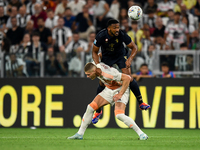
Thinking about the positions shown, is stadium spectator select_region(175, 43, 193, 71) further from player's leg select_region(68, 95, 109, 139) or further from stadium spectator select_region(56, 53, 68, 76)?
player's leg select_region(68, 95, 109, 139)

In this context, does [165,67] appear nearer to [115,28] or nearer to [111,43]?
[111,43]

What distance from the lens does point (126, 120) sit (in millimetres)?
8992

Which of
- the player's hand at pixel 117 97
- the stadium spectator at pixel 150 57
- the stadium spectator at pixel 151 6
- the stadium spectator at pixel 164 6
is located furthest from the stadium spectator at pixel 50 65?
the stadium spectator at pixel 164 6

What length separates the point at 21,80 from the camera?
14.0 metres

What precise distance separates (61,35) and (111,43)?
665cm

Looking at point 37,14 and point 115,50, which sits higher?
point 37,14

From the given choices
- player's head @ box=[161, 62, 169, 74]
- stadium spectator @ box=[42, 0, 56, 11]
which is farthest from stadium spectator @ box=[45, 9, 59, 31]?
player's head @ box=[161, 62, 169, 74]

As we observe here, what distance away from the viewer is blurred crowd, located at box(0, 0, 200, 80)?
13664 mm

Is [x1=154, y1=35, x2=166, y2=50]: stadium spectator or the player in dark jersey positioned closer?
the player in dark jersey

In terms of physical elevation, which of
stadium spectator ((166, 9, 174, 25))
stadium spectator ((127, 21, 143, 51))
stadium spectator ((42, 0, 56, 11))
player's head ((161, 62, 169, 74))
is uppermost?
stadium spectator ((42, 0, 56, 11))

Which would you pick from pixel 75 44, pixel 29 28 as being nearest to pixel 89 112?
pixel 75 44

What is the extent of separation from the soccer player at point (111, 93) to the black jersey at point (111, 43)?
1.05m

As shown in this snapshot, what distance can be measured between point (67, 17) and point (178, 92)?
597 centimetres

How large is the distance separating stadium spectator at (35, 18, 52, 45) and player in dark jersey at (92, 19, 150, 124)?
6.33 metres
